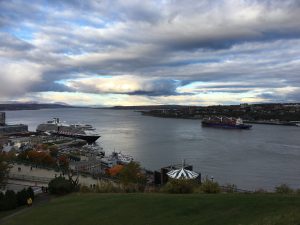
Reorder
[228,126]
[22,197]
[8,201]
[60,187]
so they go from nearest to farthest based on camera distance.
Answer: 1. [8,201]
2. [22,197]
3. [60,187]
4. [228,126]

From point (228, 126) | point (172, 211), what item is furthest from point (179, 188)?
point (228, 126)

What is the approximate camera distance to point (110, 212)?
40.1 ft

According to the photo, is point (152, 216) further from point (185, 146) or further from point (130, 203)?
point (185, 146)

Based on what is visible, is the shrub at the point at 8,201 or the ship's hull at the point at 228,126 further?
the ship's hull at the point at 228,126

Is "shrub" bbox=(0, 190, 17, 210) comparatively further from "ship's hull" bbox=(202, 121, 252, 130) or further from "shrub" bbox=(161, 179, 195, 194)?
"ship's hull" bbox=(202, 121, 252, 130)

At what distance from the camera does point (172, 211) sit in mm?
11141

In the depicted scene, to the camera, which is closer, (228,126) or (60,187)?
(60,187)

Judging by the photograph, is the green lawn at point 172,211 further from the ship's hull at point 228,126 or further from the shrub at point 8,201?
the ship's hull at point 228,126

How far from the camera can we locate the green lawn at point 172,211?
30.6 ft

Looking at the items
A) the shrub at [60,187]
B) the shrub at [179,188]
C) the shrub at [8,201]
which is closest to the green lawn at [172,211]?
the shrub at [8,201]

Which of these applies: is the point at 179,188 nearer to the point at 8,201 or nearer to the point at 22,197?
the point at 22,197

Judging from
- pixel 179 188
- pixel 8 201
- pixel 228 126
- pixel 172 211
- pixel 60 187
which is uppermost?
pixel 172 211

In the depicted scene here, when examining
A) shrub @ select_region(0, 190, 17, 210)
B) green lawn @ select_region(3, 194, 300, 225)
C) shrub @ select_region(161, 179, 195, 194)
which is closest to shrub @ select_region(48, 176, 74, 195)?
shrub @ select_region(0, 190, 17, 210)

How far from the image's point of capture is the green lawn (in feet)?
30.6
